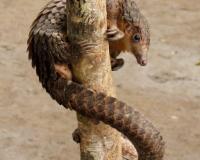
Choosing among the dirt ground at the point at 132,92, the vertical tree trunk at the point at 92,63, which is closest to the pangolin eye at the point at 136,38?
the vertical tree trunk at the point at 92,63

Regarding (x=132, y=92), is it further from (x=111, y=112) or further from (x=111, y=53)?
(x=111, y=112)

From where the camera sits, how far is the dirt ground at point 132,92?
4.13 metres

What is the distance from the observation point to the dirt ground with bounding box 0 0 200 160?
163 inches

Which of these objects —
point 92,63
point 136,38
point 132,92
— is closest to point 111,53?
point 136,38

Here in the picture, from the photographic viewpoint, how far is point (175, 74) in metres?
4.86

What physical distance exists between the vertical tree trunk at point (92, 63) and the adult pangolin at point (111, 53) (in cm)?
3

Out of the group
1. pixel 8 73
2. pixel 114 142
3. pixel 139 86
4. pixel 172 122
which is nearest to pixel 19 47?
pixel 8 73

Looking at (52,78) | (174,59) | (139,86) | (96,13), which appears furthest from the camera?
(174,59)

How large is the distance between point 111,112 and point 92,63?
142 mm

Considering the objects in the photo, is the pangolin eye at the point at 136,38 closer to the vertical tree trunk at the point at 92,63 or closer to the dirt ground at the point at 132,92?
the vertical tree trunk at the point at 92,63

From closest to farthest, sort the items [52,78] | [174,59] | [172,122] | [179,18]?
[52,78] < [172,122] < [174,59] < [179,18]

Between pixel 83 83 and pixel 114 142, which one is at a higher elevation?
pixel 83 83

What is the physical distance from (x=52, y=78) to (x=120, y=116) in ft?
0.75

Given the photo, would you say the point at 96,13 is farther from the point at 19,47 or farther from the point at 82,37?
the point at 19,47
